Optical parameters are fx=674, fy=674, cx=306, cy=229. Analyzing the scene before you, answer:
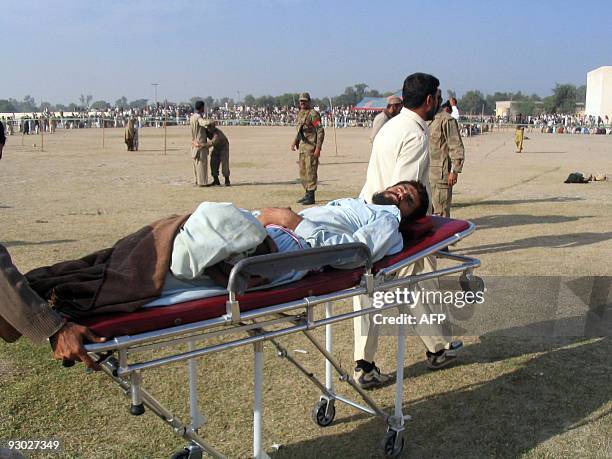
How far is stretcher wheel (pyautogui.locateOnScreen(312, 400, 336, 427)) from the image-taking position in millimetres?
3998

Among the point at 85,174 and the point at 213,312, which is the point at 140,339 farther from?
the point at 85,174

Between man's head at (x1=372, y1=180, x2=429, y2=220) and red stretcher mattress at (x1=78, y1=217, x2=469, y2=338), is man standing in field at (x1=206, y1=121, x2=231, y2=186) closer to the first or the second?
man's head at (x1=372, y1=180, x2=429, y2=220)

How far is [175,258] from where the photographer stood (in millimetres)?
2822

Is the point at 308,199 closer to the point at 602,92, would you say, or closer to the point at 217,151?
the point at 217,151

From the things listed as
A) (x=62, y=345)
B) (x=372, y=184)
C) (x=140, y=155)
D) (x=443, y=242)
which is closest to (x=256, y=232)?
(x=62, y=345)

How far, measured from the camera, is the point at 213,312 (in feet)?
8.82

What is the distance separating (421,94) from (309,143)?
812 cm

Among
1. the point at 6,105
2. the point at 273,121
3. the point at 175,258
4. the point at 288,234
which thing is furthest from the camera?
the point at 6,105

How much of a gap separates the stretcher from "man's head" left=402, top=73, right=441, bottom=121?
1.06 metres

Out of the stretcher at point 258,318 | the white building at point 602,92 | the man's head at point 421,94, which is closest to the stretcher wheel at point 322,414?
the stretcher at point 258,318

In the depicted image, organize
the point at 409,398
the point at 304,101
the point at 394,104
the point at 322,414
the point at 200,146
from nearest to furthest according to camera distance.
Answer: the point at 322,414
the point at 409,398
the point at 394,104
the point at 304,101
the point at 200,146

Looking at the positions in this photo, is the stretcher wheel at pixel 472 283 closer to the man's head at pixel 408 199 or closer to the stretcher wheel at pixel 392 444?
the man's head at pixel 408 199

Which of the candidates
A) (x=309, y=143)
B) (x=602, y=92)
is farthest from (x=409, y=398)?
(x=602, y=92)

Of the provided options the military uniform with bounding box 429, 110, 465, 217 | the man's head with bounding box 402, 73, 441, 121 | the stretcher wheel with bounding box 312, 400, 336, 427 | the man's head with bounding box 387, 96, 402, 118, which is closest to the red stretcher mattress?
the stretcher wheel with bounding box 312, 400, 336, 427
